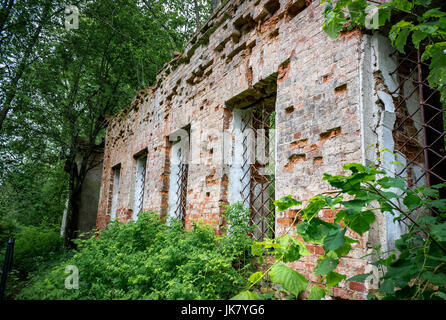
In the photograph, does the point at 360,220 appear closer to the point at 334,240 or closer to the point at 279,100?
the point at 334,240

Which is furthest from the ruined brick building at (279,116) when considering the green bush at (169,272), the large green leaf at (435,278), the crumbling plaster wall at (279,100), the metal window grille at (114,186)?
the metal window grille at (114,186)

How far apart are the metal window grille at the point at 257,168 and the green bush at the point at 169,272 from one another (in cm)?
58

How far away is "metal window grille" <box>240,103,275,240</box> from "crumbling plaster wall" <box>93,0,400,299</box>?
214 mm

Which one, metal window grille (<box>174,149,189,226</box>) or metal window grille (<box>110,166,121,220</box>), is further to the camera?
metal window grille (<box>110,166,121,220</box>)

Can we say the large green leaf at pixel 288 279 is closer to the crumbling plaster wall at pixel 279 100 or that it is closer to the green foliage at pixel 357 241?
the green foliage at pixel 357 241

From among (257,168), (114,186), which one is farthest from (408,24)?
(114,186)

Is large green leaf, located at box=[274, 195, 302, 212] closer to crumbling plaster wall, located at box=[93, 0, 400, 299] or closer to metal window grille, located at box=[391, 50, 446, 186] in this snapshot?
crumbling plaster wall, located at box=[93, 0, 400, 299]

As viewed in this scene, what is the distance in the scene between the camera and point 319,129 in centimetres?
240

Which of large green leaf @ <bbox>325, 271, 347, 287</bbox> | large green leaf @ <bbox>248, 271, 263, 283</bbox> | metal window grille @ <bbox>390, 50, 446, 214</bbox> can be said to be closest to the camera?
large green leaf @ <bbox>248, 271, 263, 283</bbox>

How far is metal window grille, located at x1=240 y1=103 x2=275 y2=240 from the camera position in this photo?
353 centimetres

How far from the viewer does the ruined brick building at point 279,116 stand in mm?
2117

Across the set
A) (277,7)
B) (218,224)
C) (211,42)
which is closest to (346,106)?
(277,7)

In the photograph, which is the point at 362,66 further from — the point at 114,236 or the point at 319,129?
the point at 114,236

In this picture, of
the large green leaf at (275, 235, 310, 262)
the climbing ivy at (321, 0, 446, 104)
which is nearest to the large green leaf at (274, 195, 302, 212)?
the large green leaf at (275, 235, 310, 262)
